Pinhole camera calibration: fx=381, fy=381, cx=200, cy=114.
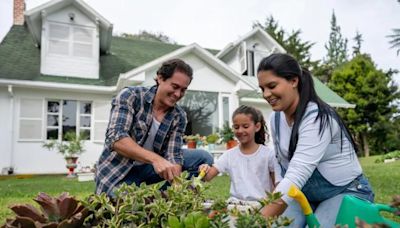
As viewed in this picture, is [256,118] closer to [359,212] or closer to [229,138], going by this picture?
[359,212]

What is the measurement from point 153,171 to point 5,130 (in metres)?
10.1

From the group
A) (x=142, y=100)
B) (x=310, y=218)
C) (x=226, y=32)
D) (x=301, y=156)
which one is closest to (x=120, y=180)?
(x=142, y=100)

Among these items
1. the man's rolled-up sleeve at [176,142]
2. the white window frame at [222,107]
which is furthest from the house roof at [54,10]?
the man's rolled-up sleeve at [176,142]

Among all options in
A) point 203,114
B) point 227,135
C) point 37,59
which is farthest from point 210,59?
point 37,59

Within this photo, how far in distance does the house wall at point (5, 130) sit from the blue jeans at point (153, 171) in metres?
9.52

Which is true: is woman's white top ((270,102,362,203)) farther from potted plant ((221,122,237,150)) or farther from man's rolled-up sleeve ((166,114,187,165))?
potted plant ((221,122,237,150))

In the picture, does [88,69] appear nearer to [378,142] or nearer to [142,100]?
[142,100]

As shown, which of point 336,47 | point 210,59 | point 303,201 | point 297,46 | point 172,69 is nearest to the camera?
point 303,201

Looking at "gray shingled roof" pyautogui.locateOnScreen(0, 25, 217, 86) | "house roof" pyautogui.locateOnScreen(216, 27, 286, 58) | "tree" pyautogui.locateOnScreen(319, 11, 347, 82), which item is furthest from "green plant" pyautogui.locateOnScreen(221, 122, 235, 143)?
"tree" pyautogui.locateOnScreen(319, 11, 347, 82)

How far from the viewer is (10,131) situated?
11000mm

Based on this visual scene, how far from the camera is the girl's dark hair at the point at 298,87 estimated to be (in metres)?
1.72

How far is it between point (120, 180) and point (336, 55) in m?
49.4

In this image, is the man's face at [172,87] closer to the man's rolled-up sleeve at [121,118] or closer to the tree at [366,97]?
the man's rolled-up sleeve at [121,118]

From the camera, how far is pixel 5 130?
1099 centimetres
